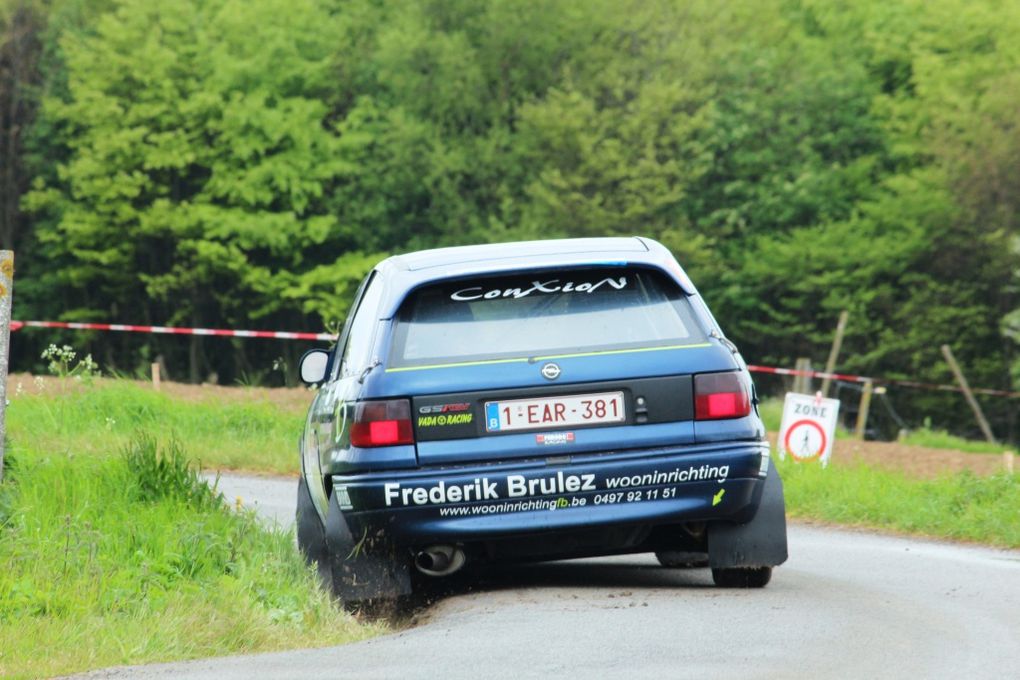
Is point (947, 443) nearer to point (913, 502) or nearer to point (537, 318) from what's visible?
point (913, 502)

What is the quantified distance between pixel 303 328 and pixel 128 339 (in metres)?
6.34

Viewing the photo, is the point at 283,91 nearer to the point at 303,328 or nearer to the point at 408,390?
the point at 303,328

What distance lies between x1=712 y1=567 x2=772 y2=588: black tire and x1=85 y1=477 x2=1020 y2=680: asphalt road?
0.09 metres

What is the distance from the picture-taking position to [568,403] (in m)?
8.27

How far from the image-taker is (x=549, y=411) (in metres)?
8.27

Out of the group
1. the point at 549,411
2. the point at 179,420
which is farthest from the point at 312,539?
the point at 179,420

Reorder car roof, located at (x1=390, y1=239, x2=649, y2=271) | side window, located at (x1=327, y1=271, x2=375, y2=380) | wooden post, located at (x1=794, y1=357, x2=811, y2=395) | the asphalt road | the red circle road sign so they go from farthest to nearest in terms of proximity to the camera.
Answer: wooden post, located at (x1=794, y1=357, x2=811, y2=395), the red circle road sign, side window, located at (x1=327, y1=271, x2=375, y2=380), car roof, located at (x1=390, y1=239, x2=649, y2=271), the asphalt road

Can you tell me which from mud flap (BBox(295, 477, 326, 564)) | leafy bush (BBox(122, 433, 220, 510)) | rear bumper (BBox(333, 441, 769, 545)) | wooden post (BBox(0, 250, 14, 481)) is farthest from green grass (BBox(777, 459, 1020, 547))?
wooden post (BBox(0, 250, 14, 481))

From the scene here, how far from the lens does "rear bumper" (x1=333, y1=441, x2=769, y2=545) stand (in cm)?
823

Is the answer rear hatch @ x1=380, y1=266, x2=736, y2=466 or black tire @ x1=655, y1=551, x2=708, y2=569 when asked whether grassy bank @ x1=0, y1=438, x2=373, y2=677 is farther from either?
black tire @ x1=655, y1=551, x2=708, y2=569

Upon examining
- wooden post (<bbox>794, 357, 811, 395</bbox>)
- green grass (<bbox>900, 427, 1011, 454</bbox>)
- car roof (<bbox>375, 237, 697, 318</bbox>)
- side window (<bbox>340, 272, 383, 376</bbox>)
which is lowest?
green grass (<bbox>900, 427, 1011, 454</bbox>)

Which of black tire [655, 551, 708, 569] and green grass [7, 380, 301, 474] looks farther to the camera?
green grass [7, 380, 301, 474]

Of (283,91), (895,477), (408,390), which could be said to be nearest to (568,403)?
(408,390)

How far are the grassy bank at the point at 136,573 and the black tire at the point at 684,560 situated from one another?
74.3 inches
